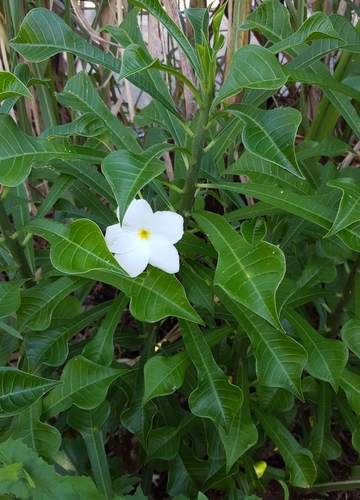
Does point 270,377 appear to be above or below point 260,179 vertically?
below

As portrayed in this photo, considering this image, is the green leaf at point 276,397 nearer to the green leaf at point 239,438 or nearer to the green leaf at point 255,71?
the green leaf at point 239,438

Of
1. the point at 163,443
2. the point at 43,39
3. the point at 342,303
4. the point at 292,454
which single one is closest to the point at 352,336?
the point at 342,303

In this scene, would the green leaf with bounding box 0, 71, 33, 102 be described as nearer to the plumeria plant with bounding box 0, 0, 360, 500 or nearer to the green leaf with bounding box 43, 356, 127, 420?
the plumeria plant with bounding box 0, 0, 360, 500

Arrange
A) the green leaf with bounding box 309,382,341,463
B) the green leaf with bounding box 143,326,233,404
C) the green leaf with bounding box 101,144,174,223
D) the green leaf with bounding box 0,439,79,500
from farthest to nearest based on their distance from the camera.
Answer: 1. the green leaf with bounding box 309,382,341,463
2. the green leaf with bounding box 143,326,233,404
3. the green leaf with bounding box 0,439,79,500
4. the green leaf with bounding box 101,144,174,223

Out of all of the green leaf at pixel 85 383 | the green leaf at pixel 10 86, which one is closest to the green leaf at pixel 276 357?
the green leaf at pixel 85 383

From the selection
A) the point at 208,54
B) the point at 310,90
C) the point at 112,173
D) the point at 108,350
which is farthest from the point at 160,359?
the point at 310,90

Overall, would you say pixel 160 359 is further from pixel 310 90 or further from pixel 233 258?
pixel 310 90

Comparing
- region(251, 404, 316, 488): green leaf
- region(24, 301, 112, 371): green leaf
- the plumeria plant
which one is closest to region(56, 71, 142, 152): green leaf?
the plumeria plant
